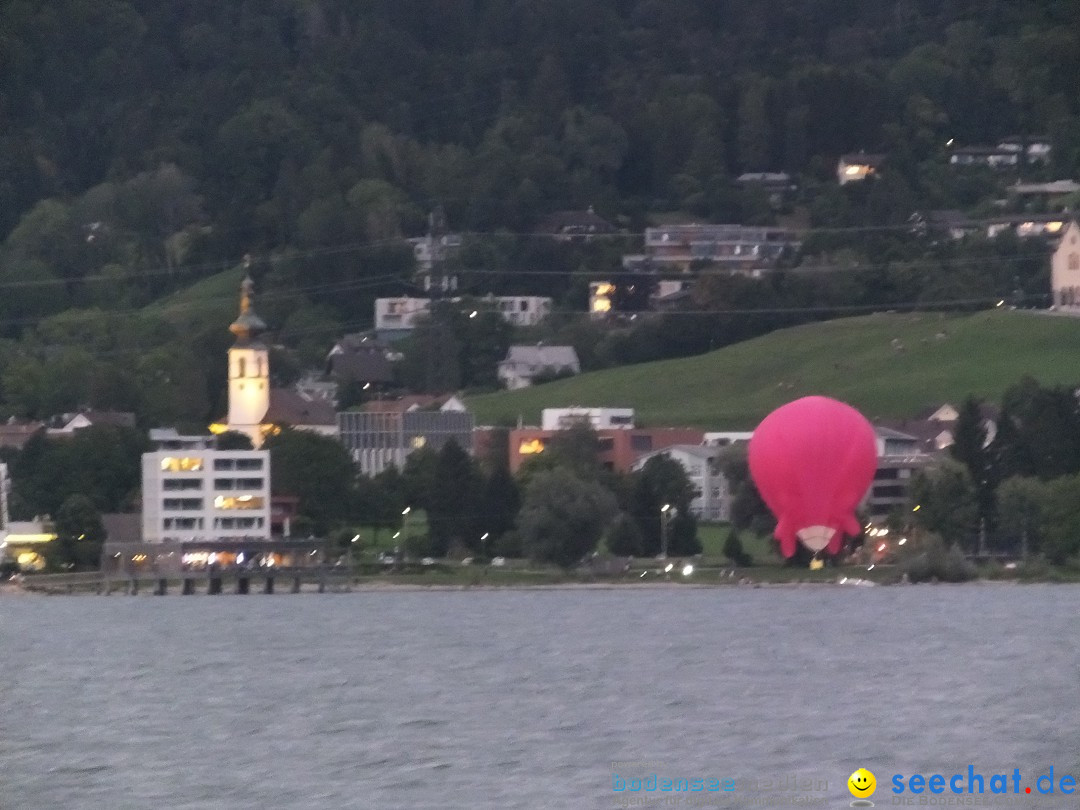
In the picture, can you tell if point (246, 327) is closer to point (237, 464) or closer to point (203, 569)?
point (237, 464)

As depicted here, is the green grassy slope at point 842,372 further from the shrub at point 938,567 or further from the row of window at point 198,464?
the shrub at point 938,567

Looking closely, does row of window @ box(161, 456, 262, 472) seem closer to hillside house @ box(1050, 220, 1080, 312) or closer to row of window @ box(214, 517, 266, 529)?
row of window @ box(214, 517, 266, 529)

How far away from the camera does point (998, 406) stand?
289 ft

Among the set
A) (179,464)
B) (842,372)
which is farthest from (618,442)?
(179,464)

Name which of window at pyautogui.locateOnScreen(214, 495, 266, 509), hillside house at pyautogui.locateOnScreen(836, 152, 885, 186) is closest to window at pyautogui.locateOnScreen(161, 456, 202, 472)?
window at pyautogui.locateOnScreen(214, 495, 266, 509)

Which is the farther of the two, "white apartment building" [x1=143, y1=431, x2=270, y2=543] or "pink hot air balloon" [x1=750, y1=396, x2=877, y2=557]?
"white apartment building" [x1=143, y1=431, x2=270, y2=543]

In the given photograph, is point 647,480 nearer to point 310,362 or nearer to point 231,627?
point 231,627

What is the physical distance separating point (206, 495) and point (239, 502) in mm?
1261

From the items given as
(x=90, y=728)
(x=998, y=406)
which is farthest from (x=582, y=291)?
(x=90, y=728)

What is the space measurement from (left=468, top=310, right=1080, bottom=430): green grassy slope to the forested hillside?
17.0 feet

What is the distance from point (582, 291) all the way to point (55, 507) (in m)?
56.9

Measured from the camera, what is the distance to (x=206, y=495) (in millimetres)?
77938

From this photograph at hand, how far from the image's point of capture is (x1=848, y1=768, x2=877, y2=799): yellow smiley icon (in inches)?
720

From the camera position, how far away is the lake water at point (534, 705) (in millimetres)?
20234
